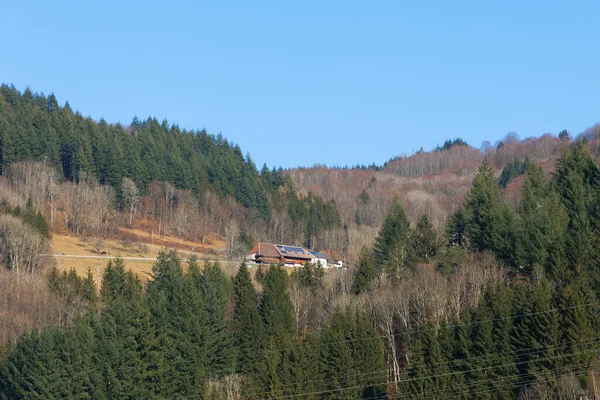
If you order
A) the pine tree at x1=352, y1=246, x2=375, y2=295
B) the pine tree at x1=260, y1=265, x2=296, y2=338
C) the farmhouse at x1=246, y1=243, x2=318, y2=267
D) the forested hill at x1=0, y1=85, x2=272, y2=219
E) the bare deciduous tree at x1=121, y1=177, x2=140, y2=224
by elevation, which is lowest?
the pine tree at x1=260, y1=265, x2=296, y2=338

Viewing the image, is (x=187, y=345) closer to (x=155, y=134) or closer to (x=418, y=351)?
(x=418, y=351)

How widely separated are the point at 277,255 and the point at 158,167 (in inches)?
1314

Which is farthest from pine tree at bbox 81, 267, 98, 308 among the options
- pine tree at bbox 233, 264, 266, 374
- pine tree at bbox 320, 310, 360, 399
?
pine tree at bbox 320, 310, 360, 399

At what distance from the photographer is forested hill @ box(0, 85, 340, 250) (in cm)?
13300

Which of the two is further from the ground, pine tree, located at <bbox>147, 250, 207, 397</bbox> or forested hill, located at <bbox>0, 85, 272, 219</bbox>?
forested hill, located at <bbox>0, 85, 272, 219</bbox>

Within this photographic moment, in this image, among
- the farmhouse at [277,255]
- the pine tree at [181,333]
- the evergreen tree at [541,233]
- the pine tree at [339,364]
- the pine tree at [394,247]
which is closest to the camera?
the pine tree at [339,364]

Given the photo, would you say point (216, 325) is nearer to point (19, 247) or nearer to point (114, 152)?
point (19, 247)

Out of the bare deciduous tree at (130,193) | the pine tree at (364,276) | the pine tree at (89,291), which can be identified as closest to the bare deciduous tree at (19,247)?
the pine tree at (89,291)

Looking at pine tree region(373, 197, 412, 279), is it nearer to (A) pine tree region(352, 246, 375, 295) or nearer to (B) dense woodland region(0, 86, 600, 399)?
(B) dense woodland region(0, 86, 600, 399)

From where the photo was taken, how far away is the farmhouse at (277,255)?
393ft

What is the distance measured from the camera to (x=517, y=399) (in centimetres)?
5194

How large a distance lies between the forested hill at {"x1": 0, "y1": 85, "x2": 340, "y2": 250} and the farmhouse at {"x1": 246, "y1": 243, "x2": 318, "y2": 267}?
220 inches

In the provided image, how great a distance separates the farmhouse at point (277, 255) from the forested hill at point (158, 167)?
559cm

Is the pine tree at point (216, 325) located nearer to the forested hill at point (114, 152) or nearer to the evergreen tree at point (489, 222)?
the evergreen tree at point (489, 222)
